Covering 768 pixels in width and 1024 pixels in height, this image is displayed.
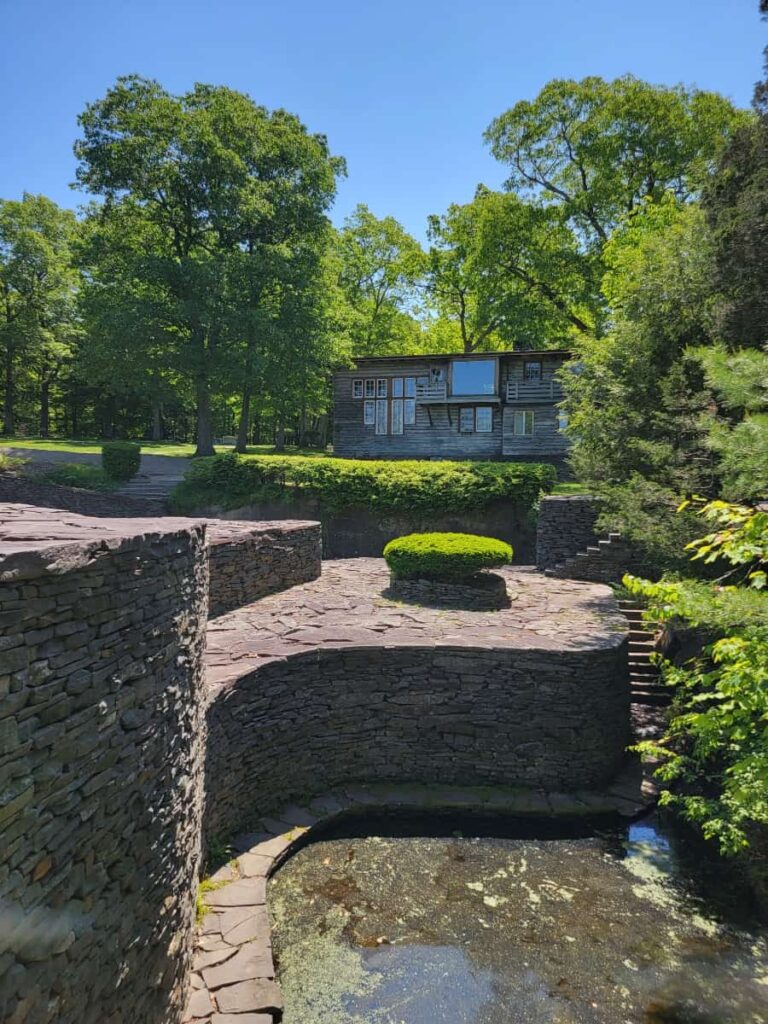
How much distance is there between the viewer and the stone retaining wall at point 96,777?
2.36 metres

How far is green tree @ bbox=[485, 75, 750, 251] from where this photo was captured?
70.3 ft

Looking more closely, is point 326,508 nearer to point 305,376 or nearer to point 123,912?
point 305,376

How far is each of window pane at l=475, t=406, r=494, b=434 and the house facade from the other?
43 millimetres

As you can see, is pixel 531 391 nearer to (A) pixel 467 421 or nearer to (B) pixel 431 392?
(A) pixel 467 421

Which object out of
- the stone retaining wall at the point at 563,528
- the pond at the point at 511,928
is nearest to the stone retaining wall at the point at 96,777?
the pond at the point at 511,928

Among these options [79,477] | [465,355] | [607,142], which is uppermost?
[607,142]

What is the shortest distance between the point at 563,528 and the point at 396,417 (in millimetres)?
12514

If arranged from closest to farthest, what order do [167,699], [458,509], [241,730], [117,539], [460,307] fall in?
[117,539], [167,699], [241,730], [458,509], [460,307]

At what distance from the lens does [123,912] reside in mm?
3297

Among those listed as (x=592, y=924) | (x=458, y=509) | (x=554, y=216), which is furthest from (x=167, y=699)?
(x=554, y=216)

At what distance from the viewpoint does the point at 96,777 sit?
9.77 feet

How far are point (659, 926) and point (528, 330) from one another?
979 inches

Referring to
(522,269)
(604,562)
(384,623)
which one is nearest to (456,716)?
(384,623)

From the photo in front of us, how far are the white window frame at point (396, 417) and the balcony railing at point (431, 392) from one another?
0.93 m
